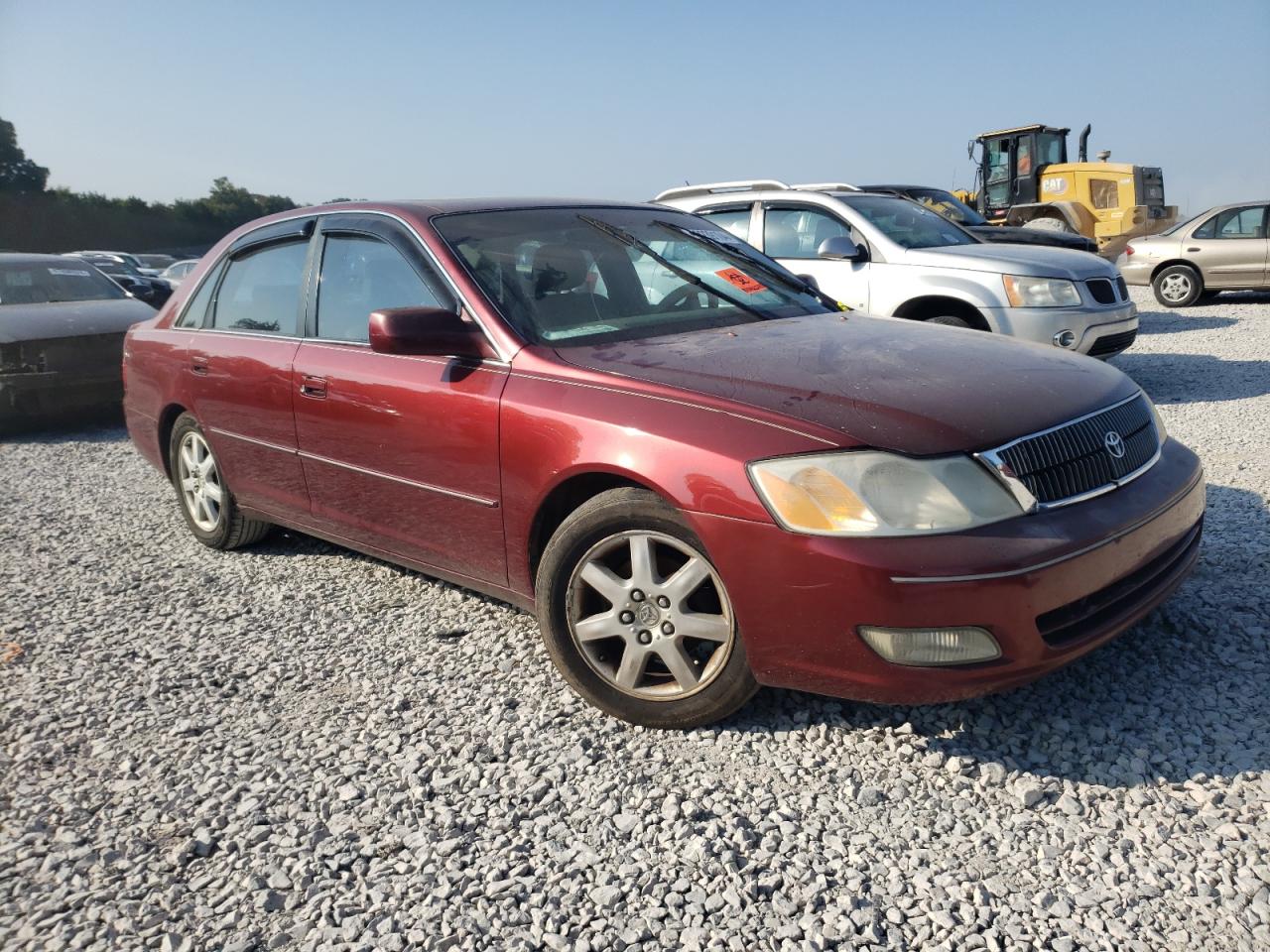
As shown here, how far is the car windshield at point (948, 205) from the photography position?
12.7 metres

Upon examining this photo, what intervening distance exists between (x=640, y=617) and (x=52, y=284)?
336 inches

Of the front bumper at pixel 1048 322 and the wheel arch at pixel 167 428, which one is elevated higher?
the front bumper at pixel 1048 322

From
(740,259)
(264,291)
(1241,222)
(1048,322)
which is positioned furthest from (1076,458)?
(1241,222)

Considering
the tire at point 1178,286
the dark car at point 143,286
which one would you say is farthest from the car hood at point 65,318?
the tire at point 1178,286

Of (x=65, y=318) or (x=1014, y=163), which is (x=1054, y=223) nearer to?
(x=1014, y=163)

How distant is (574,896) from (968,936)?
857 mm

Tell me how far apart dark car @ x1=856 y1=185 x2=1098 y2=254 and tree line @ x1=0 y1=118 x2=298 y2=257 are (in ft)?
136

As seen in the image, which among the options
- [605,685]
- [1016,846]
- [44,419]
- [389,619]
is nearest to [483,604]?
[389,619]

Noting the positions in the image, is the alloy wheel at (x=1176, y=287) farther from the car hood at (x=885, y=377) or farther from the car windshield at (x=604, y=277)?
the car hood at (x=885, y=377)

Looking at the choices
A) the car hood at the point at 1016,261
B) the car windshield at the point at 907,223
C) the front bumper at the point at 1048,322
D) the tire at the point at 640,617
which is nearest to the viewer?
the tire at the point at 640,617

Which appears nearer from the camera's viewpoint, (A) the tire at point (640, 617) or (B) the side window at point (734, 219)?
(A) the tire at point (640, 617)

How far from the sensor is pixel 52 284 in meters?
9.17

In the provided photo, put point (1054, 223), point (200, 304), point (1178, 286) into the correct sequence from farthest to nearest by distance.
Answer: point (1054, 223) < point (1178, 286) < point (200, 304)

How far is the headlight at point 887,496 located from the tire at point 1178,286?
44.8ft
